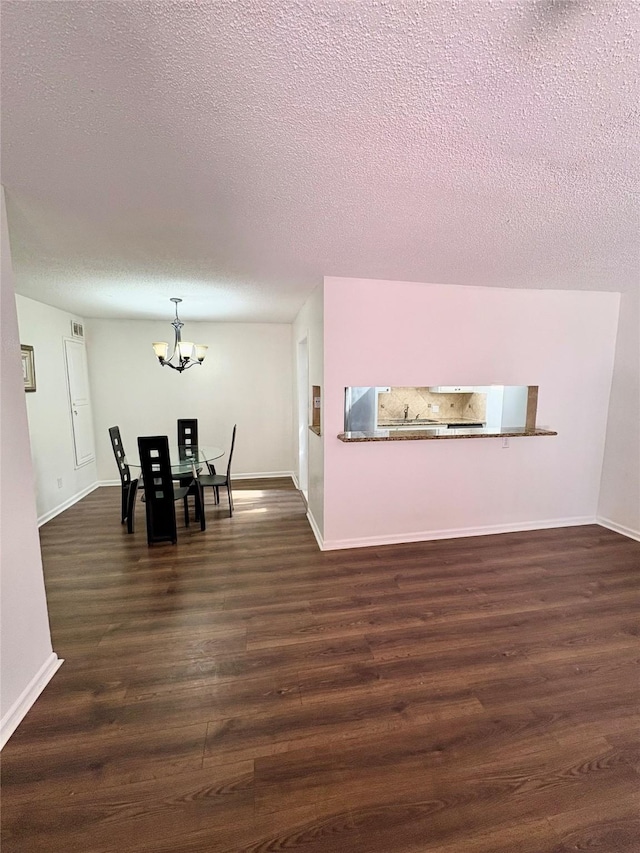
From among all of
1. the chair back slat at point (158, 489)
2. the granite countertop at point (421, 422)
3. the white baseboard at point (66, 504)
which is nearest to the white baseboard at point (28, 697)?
the chair back slat at point (158, 489)

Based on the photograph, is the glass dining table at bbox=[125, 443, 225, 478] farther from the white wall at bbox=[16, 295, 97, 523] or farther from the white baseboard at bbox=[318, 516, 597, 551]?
the white baseboard at bbox=[318, 516, 597, 551]

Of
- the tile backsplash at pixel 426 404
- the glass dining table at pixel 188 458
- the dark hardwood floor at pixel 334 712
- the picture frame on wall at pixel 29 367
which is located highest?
the picture frame on wall at pixel 29 367

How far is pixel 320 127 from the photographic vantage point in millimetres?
1153

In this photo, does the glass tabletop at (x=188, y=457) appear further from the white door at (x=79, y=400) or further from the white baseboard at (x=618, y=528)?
the white baseboard at (x=618, y=528)

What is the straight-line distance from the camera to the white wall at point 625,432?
3379mm

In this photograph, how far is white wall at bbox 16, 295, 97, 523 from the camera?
3654 mm

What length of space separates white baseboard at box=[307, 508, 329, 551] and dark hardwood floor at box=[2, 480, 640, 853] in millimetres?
301

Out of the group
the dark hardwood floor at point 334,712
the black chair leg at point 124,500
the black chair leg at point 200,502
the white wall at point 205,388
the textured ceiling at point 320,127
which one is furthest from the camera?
the white wall at point 205,388

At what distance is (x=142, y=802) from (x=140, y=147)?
244 cm

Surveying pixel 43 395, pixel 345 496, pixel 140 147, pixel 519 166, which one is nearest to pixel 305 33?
pixel 140 147

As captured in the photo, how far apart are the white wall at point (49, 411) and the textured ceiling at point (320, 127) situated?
1878mm

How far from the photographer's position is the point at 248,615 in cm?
228

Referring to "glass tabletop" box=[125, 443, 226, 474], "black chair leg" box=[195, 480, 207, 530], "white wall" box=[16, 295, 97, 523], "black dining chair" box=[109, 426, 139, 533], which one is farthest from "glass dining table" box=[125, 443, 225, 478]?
"white wall" box=[16, 295, 97, 523]

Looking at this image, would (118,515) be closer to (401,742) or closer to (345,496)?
(345,496)
